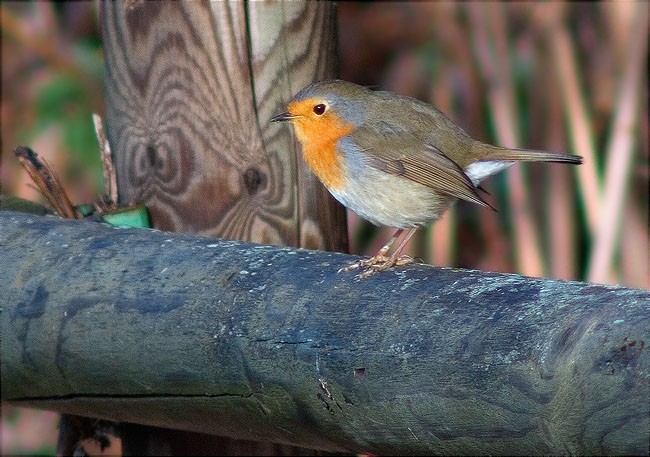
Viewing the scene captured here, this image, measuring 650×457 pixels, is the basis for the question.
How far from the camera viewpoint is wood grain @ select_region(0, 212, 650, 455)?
1.31m

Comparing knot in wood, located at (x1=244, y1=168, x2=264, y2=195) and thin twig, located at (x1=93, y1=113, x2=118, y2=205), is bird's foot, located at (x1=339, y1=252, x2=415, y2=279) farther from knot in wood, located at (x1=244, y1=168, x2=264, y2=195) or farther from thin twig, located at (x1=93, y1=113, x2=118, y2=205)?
thin twig, located at (x1=93, y1=113, x2=118, y2=205)

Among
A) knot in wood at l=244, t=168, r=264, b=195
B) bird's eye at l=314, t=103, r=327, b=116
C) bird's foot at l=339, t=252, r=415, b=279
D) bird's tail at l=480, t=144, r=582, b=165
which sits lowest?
bird's foot at l=339, t=252, r=415, b=279

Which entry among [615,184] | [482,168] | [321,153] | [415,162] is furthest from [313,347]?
[615,184]

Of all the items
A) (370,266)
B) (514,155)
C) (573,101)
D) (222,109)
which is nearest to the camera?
(370,266)

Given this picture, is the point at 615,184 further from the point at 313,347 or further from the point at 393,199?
the point at 313,347

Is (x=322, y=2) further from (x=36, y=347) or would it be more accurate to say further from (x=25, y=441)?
(x=25, y=441)

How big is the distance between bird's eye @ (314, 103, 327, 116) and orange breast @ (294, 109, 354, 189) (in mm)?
24

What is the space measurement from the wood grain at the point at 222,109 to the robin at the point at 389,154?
0.31 feet

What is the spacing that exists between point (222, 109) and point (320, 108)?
1.06ft

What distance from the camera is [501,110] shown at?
4461 mm

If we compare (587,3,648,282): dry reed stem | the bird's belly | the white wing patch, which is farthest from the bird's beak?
(587,3,648,282): dry reed stem

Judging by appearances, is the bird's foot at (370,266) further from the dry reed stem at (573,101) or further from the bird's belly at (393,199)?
the dry reed stem at (573,101)

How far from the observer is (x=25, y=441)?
4902mm

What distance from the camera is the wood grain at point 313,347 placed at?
4.28 ft
